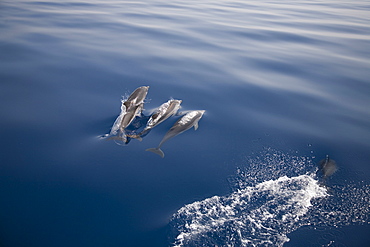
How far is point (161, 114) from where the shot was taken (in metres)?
6.31

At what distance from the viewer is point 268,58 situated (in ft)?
35.7

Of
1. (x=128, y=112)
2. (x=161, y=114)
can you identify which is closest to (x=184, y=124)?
(x=161, y=114)

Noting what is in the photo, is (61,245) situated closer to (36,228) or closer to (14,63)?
(36,228)

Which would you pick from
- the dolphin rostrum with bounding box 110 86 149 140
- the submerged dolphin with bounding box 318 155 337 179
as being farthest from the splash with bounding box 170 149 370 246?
the dolphin rostrum with bounding box 110 86 149 140

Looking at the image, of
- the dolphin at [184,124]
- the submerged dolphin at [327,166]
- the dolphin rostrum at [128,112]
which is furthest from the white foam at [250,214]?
the dolphin rostrum at [128,112]

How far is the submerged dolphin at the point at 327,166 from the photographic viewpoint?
5.01 metres

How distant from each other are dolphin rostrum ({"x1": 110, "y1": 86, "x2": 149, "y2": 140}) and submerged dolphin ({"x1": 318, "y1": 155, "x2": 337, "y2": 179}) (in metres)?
3.93

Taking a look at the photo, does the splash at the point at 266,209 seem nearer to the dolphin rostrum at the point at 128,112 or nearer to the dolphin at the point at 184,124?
the dolphin at the point at 184,124

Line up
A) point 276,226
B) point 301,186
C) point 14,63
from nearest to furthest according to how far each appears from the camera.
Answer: point 276,226 < point 301,186 < point 14,63

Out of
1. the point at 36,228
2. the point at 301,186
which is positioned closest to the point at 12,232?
the point at 36,228

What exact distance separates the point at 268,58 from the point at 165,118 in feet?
21.1

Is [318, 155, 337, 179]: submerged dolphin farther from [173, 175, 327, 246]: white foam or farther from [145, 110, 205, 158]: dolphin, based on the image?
[145, 110, 205, 158]: dolphin

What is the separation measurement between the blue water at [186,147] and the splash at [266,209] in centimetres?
2

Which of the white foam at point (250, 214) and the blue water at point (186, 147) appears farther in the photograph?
the blue water at point (186, 147)
